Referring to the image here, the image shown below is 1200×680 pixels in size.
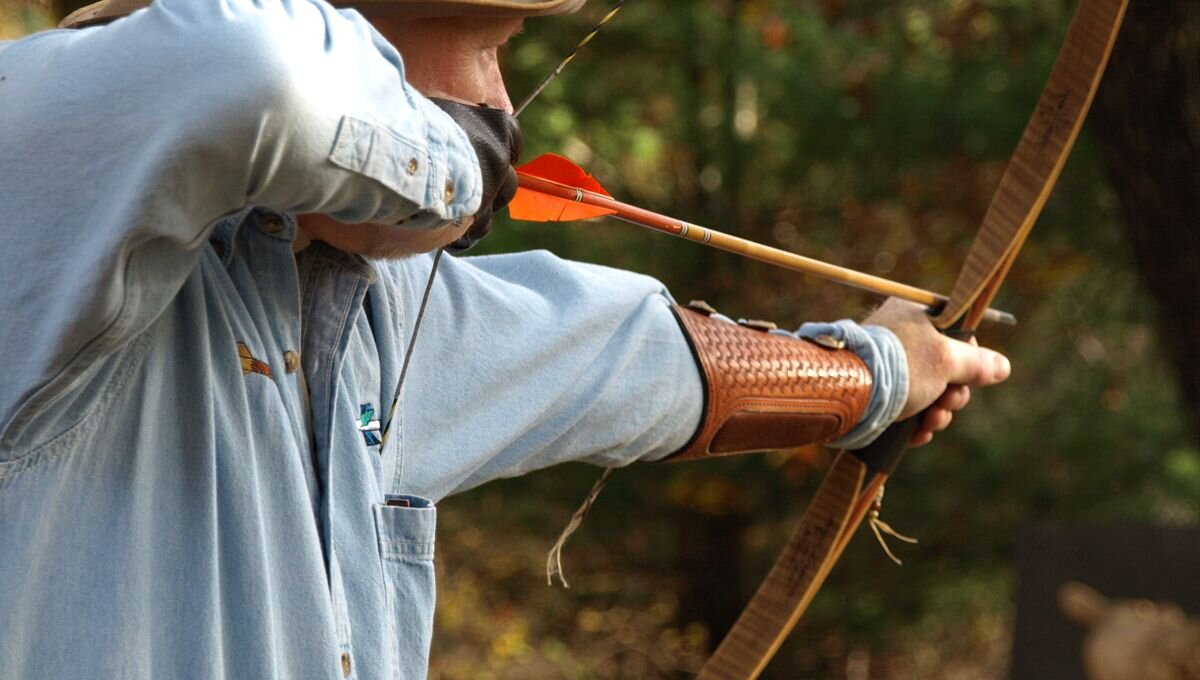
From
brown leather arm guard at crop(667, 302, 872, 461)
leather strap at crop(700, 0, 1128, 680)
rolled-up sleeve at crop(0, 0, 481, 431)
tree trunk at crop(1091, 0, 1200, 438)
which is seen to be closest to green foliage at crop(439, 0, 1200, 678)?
tree trunk at crop(1091, 0, 1200, 438)

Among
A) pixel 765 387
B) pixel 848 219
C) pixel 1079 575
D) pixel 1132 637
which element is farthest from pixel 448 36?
pixel 848 219

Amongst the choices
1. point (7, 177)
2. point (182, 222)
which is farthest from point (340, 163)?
point (7, 177)

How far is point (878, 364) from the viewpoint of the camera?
6.29ft

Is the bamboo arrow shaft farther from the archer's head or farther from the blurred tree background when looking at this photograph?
the blurred tree background

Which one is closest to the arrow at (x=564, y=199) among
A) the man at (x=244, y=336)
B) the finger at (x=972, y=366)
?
the man at (x=244, y=336)

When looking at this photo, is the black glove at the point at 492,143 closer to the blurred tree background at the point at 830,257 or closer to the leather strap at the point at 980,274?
the leather strap at the point at 980,274

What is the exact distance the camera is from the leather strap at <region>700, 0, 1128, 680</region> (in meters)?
2.11

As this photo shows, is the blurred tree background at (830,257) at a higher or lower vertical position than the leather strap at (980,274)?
lower

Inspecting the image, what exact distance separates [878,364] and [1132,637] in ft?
9.61

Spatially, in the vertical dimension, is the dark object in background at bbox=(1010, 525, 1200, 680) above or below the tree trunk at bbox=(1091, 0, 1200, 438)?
below

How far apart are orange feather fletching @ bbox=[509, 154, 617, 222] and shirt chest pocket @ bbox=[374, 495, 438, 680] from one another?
34cm

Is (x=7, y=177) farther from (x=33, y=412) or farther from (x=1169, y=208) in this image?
(x=1169, y=208)

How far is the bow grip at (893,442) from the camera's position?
2043 mm

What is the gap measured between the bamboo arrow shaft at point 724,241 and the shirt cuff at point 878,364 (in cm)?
6
